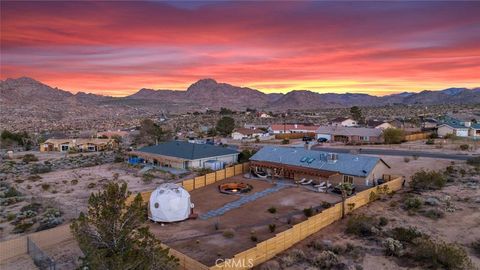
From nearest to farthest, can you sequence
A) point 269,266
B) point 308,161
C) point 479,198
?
point 269,266 < point 479,198 < point 308,161

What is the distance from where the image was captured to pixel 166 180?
4128cm

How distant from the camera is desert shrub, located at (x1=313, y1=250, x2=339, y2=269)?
19141mm

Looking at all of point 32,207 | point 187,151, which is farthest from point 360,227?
point 187,151

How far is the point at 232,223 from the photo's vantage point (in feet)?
85.1

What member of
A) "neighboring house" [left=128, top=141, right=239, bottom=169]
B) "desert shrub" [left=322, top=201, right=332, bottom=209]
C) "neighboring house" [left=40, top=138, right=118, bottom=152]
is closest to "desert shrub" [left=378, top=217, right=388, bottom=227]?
"desert shrub" [left=322, top=201, right=332, bottom=209]

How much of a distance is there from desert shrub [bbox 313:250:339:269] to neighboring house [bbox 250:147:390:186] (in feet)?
50.2

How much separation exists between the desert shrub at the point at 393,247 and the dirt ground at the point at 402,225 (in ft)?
1.11

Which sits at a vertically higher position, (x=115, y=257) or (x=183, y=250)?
(x=115, y=257)

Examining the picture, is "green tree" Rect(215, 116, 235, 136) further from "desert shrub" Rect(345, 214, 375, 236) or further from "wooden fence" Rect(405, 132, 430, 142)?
"desert shrub" Rect(345, 214, 375, 236)

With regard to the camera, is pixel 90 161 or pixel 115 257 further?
pixel 90 161

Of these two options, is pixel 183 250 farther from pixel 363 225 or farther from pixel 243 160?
pixel 243 160

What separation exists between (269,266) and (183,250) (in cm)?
545

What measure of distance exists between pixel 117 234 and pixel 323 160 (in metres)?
26.8

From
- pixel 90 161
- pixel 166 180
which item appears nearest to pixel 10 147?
pixel 90 161
